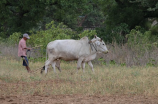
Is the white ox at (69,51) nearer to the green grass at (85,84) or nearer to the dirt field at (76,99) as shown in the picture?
the green grass at (85,84)

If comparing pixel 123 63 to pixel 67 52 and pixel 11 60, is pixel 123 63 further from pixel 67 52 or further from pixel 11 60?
pixel 11 60

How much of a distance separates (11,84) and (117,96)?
3.61 meters

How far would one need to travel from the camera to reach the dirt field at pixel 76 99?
8.54m

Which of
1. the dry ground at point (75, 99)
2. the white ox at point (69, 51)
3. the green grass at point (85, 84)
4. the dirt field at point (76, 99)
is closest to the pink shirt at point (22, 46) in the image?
the white ox at point (69, 51)

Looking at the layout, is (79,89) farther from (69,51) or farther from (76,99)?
(69,51)

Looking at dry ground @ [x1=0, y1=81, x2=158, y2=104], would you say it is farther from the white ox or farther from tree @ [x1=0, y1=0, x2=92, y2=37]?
tree @ [x1=0, y1=0, x2=92, y2=37]

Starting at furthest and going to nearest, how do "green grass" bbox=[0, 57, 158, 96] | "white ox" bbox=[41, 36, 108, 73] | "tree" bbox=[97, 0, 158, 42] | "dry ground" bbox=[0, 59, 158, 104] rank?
"tree" bbox=[97, 0, 158, 42], "white ox" bbox=[41, 36, 108, 73], "green grass" bbox=[0, 57, 158, 96], "dry ground" bbox=[0, 59, 158, 104]

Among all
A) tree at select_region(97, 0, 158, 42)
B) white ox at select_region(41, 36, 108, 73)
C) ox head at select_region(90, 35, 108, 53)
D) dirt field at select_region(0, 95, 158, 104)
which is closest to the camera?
dirt field at select_region(0, 95, 158, 104)

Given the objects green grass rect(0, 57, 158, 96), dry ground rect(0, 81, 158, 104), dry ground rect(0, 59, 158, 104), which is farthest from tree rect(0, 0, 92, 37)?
dry ground rect(0, 81, 158, 104)

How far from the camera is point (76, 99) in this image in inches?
348

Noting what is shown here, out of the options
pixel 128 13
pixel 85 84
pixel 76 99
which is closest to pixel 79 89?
pixel 85 84

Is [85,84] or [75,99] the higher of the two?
[85,84]

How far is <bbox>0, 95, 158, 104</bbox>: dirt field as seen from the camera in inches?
336

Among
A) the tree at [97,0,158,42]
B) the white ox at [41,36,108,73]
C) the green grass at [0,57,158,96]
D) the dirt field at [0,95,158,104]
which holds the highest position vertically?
the tree at [97,0,158,42]
